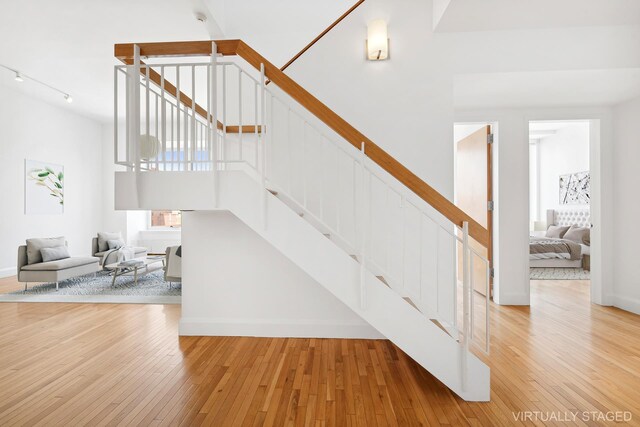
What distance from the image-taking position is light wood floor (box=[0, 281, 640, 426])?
A: 184 cm

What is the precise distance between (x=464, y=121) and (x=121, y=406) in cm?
428

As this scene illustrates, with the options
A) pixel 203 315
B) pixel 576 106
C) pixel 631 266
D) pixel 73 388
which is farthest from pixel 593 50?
pixel 73 388

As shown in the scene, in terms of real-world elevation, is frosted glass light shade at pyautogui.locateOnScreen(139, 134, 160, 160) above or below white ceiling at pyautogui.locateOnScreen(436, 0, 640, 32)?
below

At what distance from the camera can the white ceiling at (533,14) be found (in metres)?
2.55

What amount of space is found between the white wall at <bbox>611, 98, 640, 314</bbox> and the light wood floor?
58 centimetres

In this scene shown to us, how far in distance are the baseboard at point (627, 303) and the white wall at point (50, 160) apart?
30.3 ft

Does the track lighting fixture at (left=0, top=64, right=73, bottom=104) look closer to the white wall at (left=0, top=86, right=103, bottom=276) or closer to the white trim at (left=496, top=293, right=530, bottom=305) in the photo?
the white wall at (left=0, top=86, right=103, bottom=276)

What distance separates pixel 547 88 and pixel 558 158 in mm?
6086

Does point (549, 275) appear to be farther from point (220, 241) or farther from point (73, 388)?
point (73, 388)

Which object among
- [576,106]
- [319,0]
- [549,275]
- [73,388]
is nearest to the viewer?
[73,388]

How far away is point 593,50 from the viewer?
2.87 m

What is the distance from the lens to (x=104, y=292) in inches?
178

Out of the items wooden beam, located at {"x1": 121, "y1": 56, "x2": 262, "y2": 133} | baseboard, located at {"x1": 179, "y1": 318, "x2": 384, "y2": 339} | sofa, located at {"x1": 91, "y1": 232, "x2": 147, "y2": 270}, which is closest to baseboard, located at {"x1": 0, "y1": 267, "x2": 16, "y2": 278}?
sofa, located at {"x1": 91, "y1": 232, "x2": 147, "y2": 270}

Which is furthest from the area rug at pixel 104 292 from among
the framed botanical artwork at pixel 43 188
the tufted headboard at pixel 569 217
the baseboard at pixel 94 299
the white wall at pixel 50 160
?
the tufted headboard at pixel 569 217
